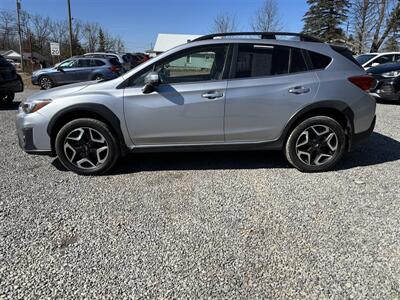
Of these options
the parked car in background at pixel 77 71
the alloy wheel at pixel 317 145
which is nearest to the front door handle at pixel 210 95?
the alloy wheel at pixel 317 145

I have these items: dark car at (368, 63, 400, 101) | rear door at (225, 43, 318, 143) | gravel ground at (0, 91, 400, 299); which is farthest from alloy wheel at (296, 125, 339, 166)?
dark car at (368, 63, 400, 101)

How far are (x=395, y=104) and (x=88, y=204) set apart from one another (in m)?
10.1

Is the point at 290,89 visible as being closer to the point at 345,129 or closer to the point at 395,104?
the point at 345,129

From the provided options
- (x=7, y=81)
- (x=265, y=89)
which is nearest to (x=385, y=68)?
(x=265, y=89)

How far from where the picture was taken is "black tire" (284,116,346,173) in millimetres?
4125

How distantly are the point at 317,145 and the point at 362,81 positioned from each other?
992mm

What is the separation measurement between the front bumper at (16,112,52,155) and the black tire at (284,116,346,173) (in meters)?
3.11

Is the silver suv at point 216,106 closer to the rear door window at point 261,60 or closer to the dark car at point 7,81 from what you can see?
the rear door window at point 261,60

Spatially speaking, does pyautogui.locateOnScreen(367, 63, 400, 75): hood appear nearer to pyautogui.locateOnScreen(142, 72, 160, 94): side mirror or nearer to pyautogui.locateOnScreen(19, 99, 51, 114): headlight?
pyautogui.locateOnScreen(142, 72, 160, 94): side mirror

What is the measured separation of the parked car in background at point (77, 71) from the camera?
47.3 feet

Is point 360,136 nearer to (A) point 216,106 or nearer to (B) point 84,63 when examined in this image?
(A) point 216,106

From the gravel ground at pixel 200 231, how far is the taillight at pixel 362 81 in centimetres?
111

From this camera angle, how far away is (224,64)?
4016 millimetres

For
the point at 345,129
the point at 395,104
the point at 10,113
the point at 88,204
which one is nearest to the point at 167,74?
the point at 88,204
